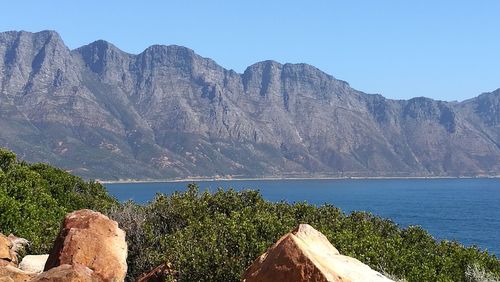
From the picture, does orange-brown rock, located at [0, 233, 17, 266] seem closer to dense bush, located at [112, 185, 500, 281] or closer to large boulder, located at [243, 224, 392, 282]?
dense bush, located at [112, 185, 500, 281]

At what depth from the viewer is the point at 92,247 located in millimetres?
20438

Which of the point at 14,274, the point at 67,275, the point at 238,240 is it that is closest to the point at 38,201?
the point at 14,274

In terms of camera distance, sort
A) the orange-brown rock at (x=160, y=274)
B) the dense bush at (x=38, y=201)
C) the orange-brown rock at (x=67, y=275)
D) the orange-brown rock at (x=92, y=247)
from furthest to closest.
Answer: the dense bush at (x=38, y=201)
the orange-brown rock at (x=160, y=274)
the orange-brown rock at (x=92, y=247)
the orange-brown rock at (x=67, y=275)

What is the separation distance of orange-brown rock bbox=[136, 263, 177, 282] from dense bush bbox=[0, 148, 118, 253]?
741 centimetres

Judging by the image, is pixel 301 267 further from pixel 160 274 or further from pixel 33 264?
pixel 33 264

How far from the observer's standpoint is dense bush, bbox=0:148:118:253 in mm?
32375

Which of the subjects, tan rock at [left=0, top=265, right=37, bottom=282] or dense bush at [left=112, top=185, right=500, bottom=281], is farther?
dense bush at [left=112, top=185, right=500, bottom=281]

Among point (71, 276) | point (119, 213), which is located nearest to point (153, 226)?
point (119, 213)

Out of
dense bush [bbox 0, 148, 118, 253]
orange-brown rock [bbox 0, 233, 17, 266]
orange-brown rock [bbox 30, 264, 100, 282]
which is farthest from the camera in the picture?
dense bush [bbox 0, 148, 118, 253]

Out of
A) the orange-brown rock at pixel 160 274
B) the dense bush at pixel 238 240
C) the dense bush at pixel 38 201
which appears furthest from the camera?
the dense bush at pixel 38 201

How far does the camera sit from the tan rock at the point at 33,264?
2234 cm

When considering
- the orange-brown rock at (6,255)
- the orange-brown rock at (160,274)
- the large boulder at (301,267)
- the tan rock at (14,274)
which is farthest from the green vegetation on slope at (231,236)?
the large boulder at (301,267)

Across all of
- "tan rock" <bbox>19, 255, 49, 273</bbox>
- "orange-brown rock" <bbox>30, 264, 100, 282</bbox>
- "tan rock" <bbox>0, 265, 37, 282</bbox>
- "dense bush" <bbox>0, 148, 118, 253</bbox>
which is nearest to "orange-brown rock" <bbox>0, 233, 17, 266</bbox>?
"tan rock" <bbox>19, 255, 49, 273</bbox>

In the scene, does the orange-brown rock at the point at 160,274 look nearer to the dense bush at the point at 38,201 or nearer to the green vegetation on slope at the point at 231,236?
the green vegetation on slope at the point at 231,236
